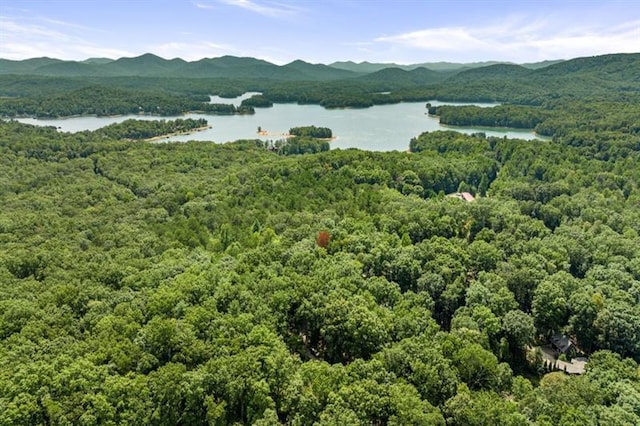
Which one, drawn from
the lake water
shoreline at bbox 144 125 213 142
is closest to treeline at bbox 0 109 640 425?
the lake water

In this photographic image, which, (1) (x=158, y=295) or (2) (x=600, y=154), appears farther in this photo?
(2) (x=600, y=154)

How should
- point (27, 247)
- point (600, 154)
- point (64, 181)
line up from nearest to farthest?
point (27, 247), point (64, 181), point (600, 154)

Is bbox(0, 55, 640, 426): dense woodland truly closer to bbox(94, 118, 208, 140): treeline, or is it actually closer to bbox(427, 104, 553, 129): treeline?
bbox(94, 118, 208, 140): treeline

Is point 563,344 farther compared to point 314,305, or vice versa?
point 563,344

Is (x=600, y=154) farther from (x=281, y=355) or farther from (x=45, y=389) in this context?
(x=45, y=389)

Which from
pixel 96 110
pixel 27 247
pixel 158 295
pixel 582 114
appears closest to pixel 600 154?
pixel 582 114

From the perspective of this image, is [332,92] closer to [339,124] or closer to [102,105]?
[339,124]

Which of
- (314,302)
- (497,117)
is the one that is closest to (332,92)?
(497,117)
